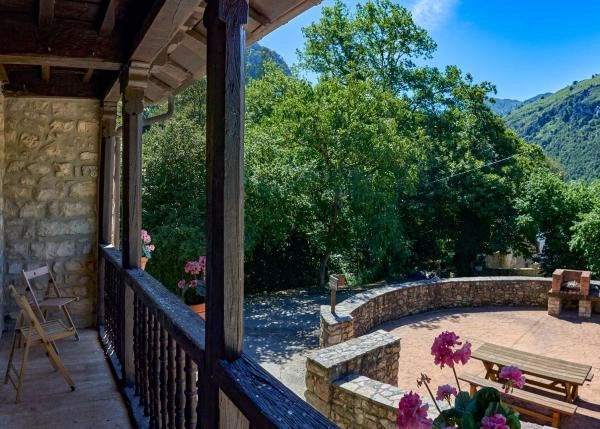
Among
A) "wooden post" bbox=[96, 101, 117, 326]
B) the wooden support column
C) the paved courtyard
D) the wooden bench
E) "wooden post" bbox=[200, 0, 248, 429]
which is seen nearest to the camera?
"wooden post" bbox=[200, 0, 248, 429]

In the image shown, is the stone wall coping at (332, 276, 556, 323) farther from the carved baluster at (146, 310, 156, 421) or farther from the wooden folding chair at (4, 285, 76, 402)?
the carved baluster at (146, 310, 156, 421)

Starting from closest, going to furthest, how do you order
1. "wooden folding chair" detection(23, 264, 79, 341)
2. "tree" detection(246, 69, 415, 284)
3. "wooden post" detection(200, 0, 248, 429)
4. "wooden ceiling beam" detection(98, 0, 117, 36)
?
"wooden post" detection(200, 0, 248, 429), "wooden ceiling beam" detection(98, 0, 117, 36), "wooden folding chair" detection(23, 264, 79, 341), "tree" detection(246, 69, 415, 284)

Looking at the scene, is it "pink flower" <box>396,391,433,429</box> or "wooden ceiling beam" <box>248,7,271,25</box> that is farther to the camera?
"wooden ceiling beam" <box>248,7,271,25</box>

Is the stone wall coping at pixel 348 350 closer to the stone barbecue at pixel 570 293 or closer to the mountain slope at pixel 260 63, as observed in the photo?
the stone barbecue at pixel 570 293

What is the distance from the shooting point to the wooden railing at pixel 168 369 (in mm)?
1103

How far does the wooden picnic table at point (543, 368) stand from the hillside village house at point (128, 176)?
4207mm

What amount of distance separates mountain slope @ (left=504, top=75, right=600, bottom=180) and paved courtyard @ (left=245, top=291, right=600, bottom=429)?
27501mm

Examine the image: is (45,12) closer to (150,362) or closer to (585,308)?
(150,362)

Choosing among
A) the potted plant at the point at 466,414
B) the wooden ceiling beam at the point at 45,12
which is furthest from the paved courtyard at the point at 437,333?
the wooden ceiling beam at the point at 45,12

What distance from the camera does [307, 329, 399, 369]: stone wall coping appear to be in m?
4.64

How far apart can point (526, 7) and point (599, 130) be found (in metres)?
14.0

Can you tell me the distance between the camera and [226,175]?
1329mm

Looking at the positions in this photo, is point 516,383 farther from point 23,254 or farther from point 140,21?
point 23,254

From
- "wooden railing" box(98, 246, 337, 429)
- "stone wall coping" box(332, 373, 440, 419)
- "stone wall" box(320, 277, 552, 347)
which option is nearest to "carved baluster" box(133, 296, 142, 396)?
"wooden railing" box(98, 246, 337, 429)
